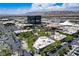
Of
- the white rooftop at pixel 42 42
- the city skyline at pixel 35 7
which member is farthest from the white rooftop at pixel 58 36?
the city skyline at pixel 35 7

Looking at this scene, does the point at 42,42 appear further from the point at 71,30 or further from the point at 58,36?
the point at 71,30

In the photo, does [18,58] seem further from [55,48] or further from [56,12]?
[56,12]

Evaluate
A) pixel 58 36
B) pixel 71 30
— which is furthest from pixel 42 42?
pixel 71 30

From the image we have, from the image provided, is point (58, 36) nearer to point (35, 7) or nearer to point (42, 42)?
point (42, 42)

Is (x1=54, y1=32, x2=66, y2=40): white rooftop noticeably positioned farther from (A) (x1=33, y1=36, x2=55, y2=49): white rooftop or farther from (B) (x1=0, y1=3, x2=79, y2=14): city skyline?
(B) (x1=0, y1=3, x2=79, y2=14): city skyline

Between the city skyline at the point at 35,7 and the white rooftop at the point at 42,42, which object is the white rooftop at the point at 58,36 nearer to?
the white rooftop at the point at 42,42

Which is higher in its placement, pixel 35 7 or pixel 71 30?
pixel 35 7

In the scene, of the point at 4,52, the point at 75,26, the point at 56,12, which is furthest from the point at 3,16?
the point at 75,26

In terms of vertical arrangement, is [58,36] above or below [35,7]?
below

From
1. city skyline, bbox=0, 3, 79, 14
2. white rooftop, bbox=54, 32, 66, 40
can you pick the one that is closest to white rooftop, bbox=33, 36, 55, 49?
white rooftop, bbox=54, 32, 66, 40
